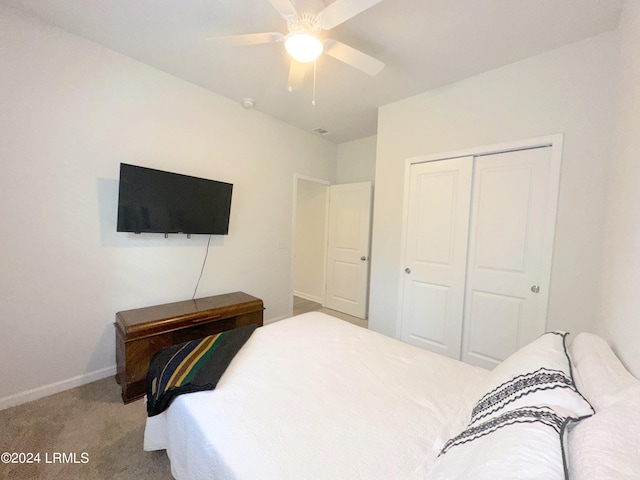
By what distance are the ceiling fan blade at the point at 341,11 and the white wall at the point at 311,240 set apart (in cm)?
286

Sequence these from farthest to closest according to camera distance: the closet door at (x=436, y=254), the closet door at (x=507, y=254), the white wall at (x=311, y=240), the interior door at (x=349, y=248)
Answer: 1. the white wall at (x=311, y=240)
2. the interior door at (x=349, y=248)
3. the closet door at (x=436, y=254)
4. the closet door at (x=507, y=254)

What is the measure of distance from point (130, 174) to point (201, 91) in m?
1.20

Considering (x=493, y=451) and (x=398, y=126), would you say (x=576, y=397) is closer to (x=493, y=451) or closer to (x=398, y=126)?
(x=493, y=451)

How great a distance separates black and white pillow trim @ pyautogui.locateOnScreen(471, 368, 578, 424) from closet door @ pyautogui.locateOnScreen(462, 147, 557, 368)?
1504mm

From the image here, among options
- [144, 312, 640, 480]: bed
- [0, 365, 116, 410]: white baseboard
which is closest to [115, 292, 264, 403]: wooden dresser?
[0, 365, 116, 410]: white baseboard

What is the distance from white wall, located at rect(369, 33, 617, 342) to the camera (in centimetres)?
181

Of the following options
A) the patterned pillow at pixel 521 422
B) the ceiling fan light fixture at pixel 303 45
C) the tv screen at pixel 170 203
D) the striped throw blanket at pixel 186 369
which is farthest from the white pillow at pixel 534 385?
the tv screen at pixel 170 203

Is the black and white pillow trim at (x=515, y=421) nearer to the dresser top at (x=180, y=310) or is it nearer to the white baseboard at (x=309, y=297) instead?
the dresser top at (x=180, y=310)

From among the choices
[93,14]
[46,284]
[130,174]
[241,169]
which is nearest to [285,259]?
[241,169]

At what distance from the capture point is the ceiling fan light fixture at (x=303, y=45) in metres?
1.51

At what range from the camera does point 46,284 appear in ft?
6.38

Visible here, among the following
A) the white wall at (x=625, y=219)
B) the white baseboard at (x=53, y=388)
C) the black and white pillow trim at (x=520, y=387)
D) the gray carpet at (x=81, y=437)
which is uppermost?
the white wall at (x=625, y=219)

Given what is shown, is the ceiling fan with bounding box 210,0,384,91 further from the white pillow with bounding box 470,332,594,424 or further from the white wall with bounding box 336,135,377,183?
the white wall with bounding box 336,135,377,183

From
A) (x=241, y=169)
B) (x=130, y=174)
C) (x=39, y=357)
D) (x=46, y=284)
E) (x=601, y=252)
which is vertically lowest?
(x=39, y=357)
